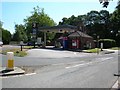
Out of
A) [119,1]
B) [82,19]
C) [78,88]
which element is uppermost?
[82,19]

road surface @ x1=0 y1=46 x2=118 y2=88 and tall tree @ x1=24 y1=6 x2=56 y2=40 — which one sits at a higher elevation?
tall tree @ x1=24 y1=6 x2=56 y2=40

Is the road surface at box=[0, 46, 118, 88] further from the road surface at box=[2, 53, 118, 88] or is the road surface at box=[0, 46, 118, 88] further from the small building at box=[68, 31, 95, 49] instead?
the small building at box=[68, 31, 95, 49]

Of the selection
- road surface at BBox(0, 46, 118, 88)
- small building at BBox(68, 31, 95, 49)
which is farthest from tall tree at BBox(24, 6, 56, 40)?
road surface at BBox(0, 46, 118, 88)

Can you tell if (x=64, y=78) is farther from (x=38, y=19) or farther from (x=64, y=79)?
(x=38, y=19)

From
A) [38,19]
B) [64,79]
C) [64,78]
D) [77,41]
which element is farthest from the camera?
[38,19]

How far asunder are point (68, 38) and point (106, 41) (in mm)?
16813

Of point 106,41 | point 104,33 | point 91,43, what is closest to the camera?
point 91,43

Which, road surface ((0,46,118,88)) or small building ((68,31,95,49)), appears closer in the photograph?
road surface ((0,46,118,88))

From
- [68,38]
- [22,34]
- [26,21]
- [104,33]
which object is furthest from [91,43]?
[22,34]

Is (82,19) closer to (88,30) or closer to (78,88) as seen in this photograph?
(88,30)

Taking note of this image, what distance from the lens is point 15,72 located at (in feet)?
54.7

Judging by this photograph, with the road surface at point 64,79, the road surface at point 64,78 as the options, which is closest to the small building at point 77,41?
the road surface at point 64,78

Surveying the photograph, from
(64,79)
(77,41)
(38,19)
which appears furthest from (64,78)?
(38,19)

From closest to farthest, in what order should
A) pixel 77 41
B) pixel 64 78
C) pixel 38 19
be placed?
pixel 64 78 < pixel 77 41 < pixel 38 19
